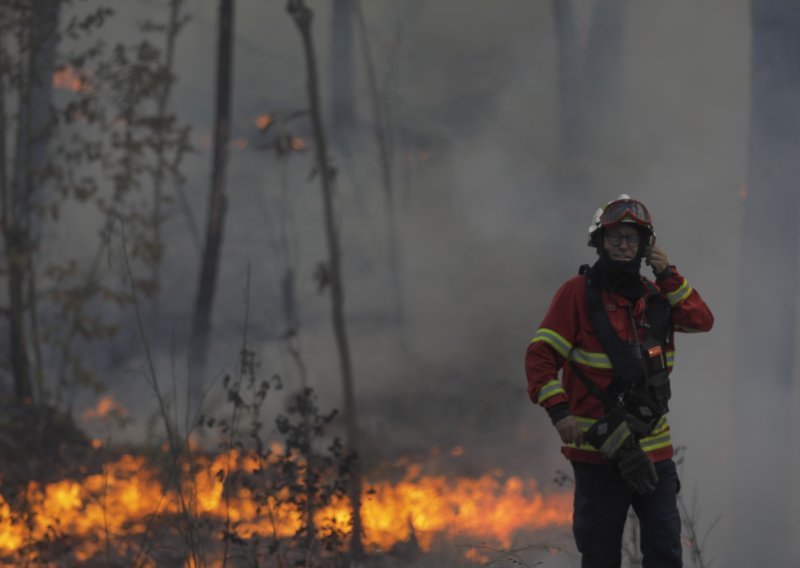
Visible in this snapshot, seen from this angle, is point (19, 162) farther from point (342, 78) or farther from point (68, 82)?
point (68, 82)

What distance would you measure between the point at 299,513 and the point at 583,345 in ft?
13.5

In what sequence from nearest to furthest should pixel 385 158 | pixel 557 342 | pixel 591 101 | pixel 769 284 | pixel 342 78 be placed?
pixel 557 342, pixel 769 284, pixel 591 101, pixel 385 158, pixel 342 78

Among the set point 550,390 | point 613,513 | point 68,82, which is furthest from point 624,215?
point 68,82

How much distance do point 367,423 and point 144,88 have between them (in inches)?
153

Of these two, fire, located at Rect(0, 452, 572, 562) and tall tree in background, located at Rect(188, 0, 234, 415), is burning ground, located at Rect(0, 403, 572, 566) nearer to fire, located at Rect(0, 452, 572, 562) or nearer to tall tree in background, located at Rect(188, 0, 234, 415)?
fire, located at Rect(0, 452, 572, 562)

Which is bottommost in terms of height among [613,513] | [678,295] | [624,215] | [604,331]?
[613,513]

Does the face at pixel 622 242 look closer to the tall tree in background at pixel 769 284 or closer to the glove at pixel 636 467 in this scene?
the glove at pixel 636 467

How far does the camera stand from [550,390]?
10.7ft

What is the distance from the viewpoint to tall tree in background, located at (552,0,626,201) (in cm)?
930

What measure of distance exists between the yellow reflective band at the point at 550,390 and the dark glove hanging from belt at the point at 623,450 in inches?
7.2

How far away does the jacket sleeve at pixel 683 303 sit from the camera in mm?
3377

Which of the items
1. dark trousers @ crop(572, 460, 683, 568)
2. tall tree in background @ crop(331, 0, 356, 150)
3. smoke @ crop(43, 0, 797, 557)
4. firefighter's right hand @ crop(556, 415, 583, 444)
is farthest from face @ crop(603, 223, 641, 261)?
tall tree in background @ crop(331, 0, 356, 150)

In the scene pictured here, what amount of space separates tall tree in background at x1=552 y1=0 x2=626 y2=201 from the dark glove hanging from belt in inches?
239

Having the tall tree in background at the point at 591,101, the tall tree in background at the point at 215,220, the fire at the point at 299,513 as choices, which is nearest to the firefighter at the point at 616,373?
the fire at the point at 299,513
